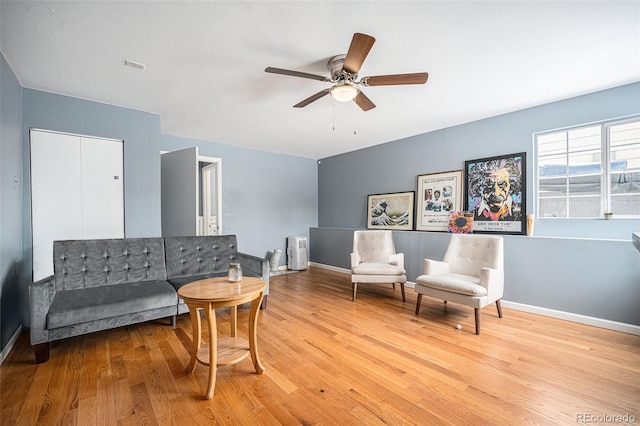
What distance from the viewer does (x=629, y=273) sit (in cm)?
262

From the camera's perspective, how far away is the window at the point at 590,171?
2.82 metres

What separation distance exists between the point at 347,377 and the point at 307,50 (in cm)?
253

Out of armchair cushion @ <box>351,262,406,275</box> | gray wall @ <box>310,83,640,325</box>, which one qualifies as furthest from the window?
armchair cushion @ <box>351,262,406,275</box>

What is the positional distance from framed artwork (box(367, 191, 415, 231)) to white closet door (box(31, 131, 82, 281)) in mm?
4354

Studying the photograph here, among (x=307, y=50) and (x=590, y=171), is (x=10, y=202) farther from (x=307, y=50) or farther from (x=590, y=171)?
(x=590, y=171)

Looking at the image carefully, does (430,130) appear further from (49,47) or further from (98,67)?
(49,47)

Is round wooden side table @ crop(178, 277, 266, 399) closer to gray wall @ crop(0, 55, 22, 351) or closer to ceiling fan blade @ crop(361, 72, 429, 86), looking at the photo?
gray wall @ crop(0, 55, 22, 351)

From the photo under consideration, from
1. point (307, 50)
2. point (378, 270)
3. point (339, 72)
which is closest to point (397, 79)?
point (339, 72)

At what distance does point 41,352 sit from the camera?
2117 millimetres

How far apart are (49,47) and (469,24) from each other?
127 inches

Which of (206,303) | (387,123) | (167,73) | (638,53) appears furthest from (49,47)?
(638,53)

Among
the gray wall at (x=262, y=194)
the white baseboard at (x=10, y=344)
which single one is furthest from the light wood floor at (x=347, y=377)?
the gray wall at (x=262, y=194)

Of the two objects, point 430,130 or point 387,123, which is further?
point 430,130

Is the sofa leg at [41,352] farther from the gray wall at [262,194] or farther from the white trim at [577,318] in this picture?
the white trim at [577,318]
